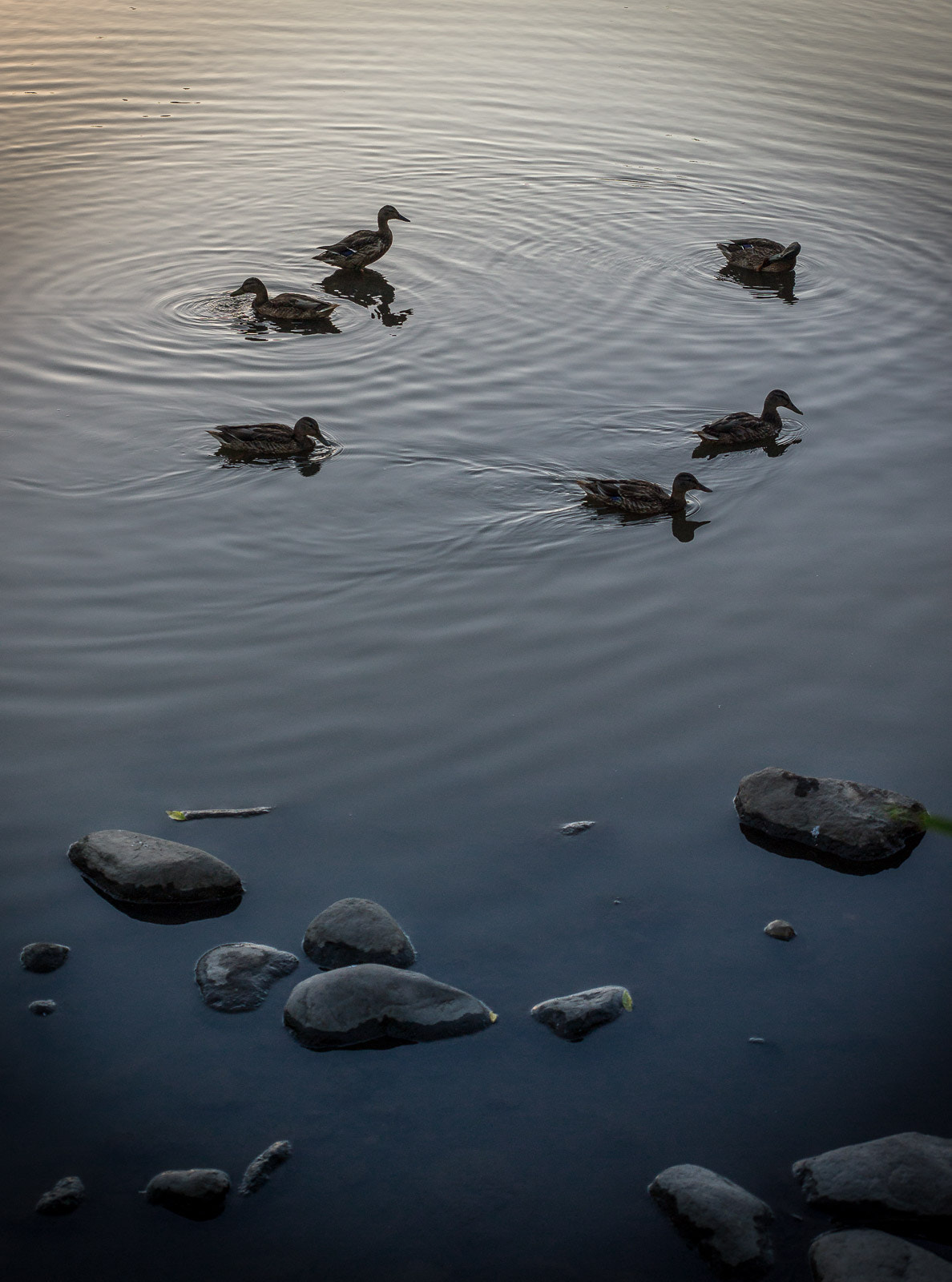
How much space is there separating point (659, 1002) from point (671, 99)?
20.3 meters

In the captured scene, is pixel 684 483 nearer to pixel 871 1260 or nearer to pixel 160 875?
pixel 160 875

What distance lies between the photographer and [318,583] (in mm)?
9000

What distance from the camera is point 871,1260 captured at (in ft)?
14.8

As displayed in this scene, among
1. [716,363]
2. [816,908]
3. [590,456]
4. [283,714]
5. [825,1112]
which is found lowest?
[825,1112]

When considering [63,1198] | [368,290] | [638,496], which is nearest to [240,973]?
[63,1198]

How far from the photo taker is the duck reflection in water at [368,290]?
46.9 feet

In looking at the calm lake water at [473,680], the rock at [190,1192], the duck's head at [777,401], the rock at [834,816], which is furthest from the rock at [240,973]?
the duck's head at [777,401]

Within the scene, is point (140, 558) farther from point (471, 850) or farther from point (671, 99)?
point (671, 99)

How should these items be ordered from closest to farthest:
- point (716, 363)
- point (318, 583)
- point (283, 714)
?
1. point (283, 714)
2. point (318, 583)
3. point (716, 363)

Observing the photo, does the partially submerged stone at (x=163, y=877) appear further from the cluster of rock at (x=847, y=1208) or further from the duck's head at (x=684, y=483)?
the duck's head at (x=684, y=483)

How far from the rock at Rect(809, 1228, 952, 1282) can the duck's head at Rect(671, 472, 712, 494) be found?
21.6 ft

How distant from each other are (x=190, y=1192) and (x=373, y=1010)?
1.11 metres

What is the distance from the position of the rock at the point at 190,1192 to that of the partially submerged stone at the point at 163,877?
1.53m

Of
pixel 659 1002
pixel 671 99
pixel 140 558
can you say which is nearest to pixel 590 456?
pixel 140 558
